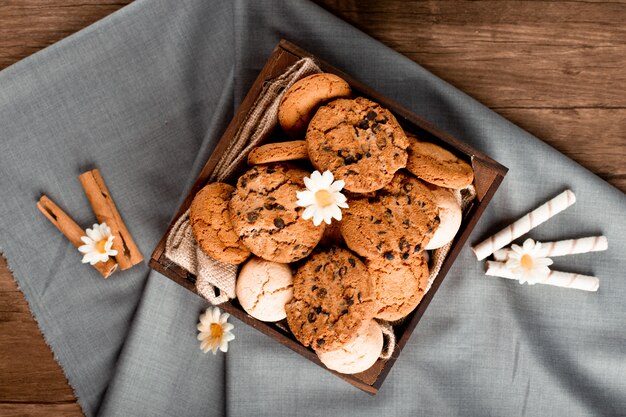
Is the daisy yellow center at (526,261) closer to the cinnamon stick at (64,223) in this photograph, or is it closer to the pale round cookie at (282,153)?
the pale round cookie at (282,153)

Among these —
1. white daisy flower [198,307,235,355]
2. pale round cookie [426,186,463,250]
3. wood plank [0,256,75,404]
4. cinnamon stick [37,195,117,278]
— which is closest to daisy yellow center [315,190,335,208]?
pale round cookie [426,186,463,250]

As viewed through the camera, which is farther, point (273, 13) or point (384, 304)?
point (273, 13)

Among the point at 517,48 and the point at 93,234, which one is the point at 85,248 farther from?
the point at 517,48

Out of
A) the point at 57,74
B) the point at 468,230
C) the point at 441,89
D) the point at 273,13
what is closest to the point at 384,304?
the point at 468,230

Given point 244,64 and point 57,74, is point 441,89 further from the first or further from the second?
point 57,74

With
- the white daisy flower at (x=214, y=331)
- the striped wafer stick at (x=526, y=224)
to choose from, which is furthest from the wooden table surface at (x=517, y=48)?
the white daisy flower at (x=214, y=331)

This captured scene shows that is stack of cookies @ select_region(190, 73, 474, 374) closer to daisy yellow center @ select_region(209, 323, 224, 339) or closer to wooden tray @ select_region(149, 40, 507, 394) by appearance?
wooden tray @ select_region(149, 40, 507, 394)
